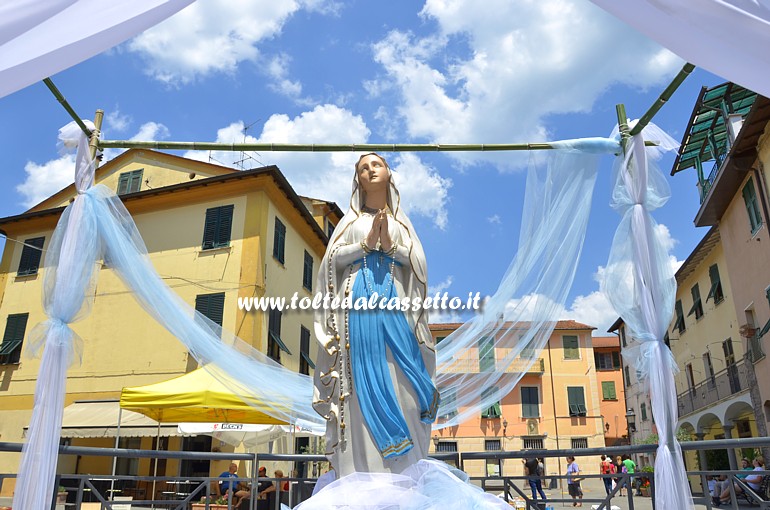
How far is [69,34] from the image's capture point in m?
2.96

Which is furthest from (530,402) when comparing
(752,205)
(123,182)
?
(123,182)

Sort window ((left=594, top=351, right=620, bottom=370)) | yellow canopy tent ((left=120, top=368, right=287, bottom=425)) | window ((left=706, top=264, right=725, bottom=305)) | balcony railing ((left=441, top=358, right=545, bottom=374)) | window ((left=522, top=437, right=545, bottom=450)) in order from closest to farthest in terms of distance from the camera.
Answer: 1. balcony railing ((left=441, top=358, right=545, bottom=374))
2. yellow canopy tent ((left=120, top=368, right=287, bottom=425))
3. window ((left=706, top=264, right=725, bottom=305))
4. window ((left=522, top=437, right=545, bottom=450))
5. window ((left=594, top=351, right=620, bottom=370))

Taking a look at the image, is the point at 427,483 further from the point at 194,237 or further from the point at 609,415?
the point at 609,415

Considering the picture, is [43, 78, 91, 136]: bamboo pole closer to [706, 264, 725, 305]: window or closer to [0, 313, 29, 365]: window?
[0, 313, 29, 365]: window

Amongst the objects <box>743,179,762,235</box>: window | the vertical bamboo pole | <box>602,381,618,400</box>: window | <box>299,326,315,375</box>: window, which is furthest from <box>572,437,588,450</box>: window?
the vertical bamboo pole

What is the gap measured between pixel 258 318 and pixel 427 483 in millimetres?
13902

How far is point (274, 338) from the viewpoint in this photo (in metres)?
17.2

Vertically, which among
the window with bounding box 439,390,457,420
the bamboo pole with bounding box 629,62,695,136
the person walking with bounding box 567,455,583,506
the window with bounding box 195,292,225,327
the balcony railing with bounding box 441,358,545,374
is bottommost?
the person walking with bounding box 567,455,583,506

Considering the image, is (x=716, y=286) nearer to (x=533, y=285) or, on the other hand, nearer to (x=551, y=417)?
(x=551, y=417)

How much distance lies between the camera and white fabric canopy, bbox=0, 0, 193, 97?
8.95 feet

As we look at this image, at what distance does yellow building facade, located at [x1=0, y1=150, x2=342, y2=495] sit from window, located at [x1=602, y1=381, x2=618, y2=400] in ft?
95.8

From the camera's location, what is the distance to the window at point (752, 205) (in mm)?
17594

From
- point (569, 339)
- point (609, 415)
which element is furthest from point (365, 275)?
point (609, 415)

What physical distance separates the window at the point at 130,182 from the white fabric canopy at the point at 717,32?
62.8 ft
